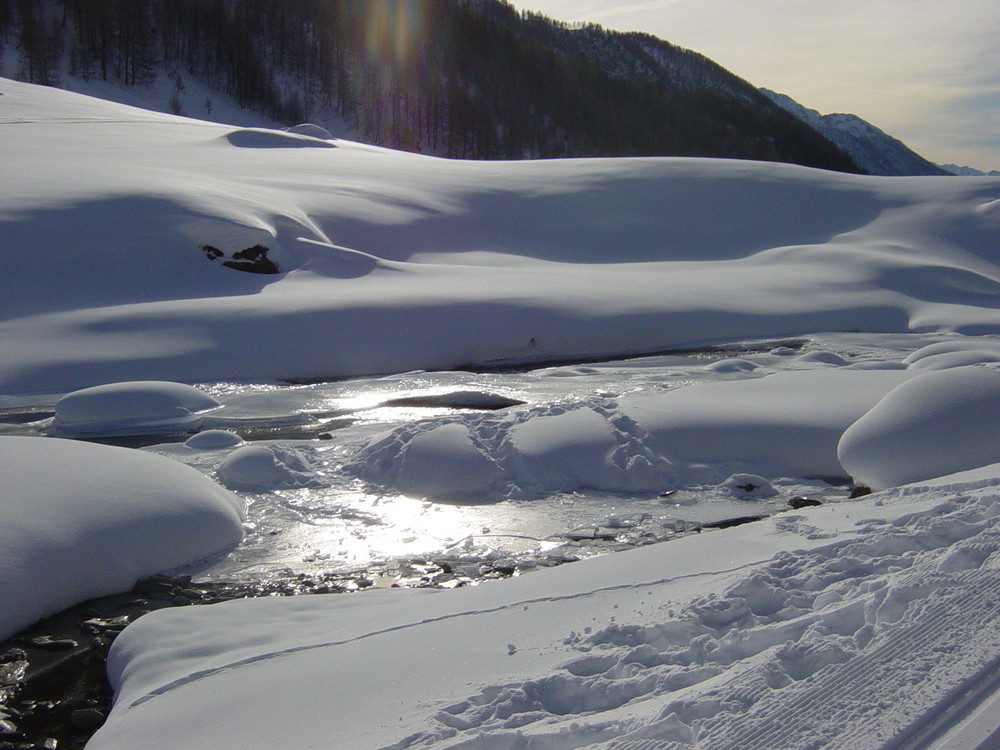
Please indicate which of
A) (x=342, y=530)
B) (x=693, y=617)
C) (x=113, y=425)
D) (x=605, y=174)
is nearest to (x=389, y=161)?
(x=605, y=174)

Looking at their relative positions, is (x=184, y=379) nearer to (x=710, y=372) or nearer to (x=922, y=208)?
(x=710, y=372)

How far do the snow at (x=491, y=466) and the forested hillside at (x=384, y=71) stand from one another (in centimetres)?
3231

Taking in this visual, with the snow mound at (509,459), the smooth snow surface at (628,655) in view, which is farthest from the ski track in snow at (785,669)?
the snow mound at (509,459)

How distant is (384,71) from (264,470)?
169 feet

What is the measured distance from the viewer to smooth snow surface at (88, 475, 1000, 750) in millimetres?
2291

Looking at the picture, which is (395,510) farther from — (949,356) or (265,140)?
(265,140)

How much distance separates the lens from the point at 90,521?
4336 mm

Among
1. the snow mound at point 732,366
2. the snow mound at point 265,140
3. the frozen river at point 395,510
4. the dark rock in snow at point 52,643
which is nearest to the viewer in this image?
the dark rock in snow at point 52,643

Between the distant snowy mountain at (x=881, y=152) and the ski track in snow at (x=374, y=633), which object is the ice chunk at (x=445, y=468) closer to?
the ski track in snow at (x=374, y=633)

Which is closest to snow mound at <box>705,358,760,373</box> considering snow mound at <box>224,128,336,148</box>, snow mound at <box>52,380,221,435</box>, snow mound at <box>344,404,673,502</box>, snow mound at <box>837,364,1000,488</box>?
snow mound at <box>344,404,673,502</box>

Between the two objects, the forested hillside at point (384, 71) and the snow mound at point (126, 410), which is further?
the forested hillside at point (384, 71)

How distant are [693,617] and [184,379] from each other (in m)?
7.03

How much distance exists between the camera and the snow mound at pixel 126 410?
7332 mm

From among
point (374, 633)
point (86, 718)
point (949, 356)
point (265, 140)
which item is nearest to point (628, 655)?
point (374, 633)
